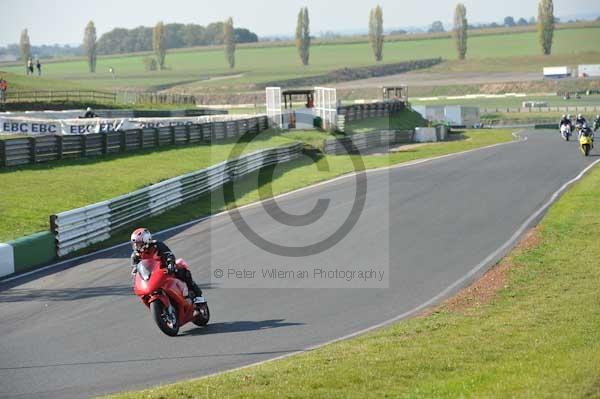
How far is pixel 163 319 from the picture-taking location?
13.0 metres

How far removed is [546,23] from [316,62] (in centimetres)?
4729

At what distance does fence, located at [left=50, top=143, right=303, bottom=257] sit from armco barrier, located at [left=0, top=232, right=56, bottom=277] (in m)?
0.31

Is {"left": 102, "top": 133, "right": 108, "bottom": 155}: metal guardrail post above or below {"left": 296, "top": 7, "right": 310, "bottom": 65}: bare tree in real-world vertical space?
below

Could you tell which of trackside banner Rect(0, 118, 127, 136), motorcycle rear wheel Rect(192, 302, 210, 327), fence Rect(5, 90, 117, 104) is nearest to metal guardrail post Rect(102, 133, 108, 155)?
trackside banner Rect(0, 118, 127, 136)

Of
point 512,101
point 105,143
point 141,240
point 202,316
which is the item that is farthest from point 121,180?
point 512,101

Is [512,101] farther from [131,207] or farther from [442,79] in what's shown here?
[131,207]

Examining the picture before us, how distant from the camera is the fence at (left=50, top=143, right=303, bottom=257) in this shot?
67.6 ft

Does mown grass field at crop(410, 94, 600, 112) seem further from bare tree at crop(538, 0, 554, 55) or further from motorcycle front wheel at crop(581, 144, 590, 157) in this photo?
motorcycle front wheel at crop(581, 144, 590, 157)

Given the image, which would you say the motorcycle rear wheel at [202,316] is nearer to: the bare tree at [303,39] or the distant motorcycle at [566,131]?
the distant motorcycle at [566,131]

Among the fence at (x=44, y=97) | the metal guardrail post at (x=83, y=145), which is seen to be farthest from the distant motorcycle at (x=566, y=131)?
the fence at (x=44, y=97)

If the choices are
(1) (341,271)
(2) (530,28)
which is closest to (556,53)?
(2) (530,28)

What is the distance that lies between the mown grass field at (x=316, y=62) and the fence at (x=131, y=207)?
106 metres

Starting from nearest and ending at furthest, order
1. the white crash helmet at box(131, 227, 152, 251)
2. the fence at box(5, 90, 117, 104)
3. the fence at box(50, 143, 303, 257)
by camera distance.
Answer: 1. the white crash helmet at box(131, 227, 152, 251)
2. the fence at box(50, 143, 303, 257)
3. the fence at box(5, 90, 117, 104)

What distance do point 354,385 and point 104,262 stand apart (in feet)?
36.8
